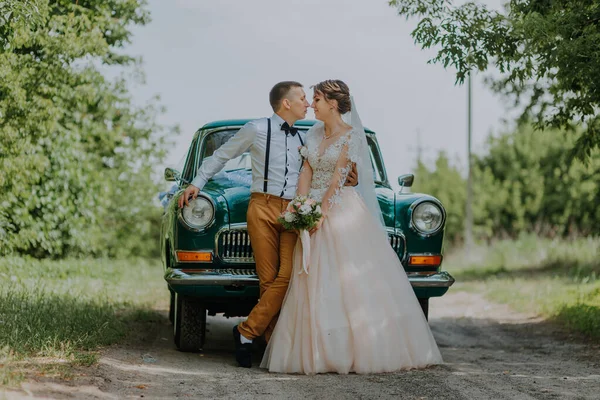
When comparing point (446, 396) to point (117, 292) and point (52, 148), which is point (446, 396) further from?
point (52, 148)

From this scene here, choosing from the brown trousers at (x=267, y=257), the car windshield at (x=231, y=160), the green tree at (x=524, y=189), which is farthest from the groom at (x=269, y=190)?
the green tree at (x=524, y=189)

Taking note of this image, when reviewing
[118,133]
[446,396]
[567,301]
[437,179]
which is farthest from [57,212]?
[437,179]

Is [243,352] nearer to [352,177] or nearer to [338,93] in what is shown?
[352,177]

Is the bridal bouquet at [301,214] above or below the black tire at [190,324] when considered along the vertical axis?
above

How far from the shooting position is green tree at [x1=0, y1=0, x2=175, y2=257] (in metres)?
9.69

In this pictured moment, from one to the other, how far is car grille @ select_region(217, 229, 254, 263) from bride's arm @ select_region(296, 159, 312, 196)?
0.54 m

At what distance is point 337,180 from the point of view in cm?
668

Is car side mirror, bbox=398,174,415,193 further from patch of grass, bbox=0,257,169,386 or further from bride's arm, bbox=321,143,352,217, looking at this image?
patch of grass, bbox=0,257,169,386

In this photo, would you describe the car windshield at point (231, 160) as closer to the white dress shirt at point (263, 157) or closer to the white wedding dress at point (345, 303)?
the white dress shirt at point (263, 157)

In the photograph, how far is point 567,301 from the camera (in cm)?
1162

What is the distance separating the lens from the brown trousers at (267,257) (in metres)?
6.52

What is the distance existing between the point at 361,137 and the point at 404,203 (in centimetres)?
69

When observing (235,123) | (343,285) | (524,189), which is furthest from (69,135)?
(524,189)

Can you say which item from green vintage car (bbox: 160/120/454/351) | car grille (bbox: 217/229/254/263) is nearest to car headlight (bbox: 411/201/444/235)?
green vintage car (bbox: 160/120/454/351)
